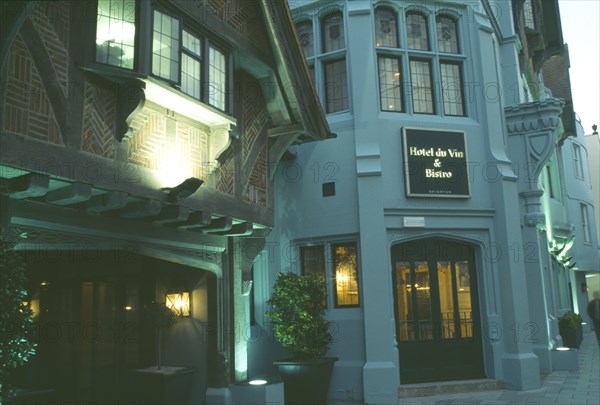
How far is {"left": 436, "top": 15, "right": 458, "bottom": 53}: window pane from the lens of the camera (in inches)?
556

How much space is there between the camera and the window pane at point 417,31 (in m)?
13.9

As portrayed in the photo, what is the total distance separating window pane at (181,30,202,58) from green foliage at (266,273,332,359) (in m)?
5.01

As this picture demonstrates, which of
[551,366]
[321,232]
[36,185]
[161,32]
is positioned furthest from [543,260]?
[36,185]

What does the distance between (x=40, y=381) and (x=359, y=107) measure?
29.5 feet

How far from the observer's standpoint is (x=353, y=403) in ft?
38.7

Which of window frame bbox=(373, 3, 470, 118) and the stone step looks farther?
window frame bbox=(373, 3, 470, 118)

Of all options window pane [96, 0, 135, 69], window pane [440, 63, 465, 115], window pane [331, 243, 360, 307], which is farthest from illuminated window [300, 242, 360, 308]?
window pane [96, 0, 135, 69]

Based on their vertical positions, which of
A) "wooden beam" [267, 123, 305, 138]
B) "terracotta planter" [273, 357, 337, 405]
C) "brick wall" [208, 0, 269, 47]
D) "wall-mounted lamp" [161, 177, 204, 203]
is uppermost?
"brick wall" [208, 0, 269, 47]

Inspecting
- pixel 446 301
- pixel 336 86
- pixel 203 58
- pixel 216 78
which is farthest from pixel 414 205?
pixel 203 58

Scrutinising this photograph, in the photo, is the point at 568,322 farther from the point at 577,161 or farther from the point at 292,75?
the point at 577,161

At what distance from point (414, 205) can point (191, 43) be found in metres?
6.33

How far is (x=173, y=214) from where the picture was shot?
8.30 m

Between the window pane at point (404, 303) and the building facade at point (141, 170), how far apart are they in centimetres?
372

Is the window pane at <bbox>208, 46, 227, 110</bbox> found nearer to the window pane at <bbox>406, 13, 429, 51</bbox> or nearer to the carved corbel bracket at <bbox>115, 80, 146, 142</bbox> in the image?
the carved corbel bracket at <bbox>115, 80, 146, 142</bbox>
